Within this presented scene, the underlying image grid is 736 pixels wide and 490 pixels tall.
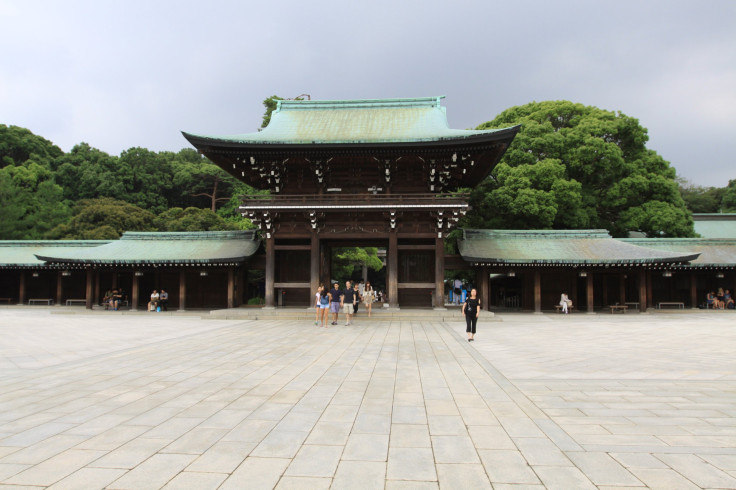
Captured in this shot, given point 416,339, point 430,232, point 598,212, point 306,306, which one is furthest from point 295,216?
point 598,212

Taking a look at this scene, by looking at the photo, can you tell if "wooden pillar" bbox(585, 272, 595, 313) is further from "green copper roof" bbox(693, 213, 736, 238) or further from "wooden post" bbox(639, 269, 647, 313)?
"green copper roof" bbox(693, 213, 736, 238)

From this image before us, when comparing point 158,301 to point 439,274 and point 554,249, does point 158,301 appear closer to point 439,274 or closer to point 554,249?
point 439,274

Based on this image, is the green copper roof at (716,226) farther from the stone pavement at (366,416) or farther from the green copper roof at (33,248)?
the green copper roof at (33,248)

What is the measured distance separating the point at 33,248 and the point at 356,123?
24.2m

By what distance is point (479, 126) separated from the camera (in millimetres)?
36438

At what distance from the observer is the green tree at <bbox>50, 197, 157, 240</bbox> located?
119ft

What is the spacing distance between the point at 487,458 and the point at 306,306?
19769 mm

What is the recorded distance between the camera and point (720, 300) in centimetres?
2625

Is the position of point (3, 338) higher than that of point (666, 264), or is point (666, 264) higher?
point (666, 264)

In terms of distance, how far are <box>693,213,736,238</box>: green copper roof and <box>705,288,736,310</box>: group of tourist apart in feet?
43.4

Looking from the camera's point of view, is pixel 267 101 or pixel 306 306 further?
pixel 267 101

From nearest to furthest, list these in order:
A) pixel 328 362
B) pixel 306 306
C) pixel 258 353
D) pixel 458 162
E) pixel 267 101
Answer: pixel 328 362
pixel 258 353
pixel 458 162
pixel 306 306
pixel 267 101

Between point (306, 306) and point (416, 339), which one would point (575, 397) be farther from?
point (306, 306)

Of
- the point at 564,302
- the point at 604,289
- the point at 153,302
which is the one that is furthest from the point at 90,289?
the point at 604,289
